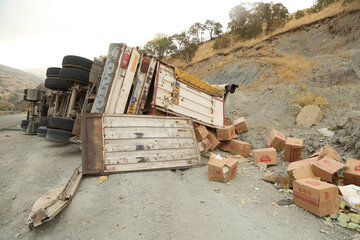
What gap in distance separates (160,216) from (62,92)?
6564 mm

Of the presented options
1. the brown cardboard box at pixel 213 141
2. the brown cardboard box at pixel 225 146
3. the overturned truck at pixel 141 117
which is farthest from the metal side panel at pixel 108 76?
the brown cardboard box at pixel 225 146

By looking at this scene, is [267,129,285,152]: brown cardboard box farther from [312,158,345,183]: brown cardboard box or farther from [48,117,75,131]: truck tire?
[48,117,75,131]: truck tire

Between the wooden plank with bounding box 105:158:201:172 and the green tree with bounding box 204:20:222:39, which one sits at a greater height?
the green tree with bounding box 204:20:222:39

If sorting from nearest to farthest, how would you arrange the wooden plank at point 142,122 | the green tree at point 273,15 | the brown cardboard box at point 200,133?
1. the wooden plank at point 142,122
2. the brown cardboard box at point 200,133
3. the green tree at point 273,15

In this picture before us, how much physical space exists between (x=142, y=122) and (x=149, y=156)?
0.71 meters

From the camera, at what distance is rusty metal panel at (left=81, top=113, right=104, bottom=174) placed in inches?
118

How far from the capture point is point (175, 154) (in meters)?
3.73

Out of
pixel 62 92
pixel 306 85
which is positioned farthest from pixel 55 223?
pixel 306 85

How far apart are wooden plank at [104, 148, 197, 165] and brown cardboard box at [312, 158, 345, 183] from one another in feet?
6.82

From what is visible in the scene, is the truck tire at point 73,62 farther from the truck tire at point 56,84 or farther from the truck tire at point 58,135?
the truck tire at point 58,135

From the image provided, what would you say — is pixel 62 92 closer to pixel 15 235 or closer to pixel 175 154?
pixel 175 154

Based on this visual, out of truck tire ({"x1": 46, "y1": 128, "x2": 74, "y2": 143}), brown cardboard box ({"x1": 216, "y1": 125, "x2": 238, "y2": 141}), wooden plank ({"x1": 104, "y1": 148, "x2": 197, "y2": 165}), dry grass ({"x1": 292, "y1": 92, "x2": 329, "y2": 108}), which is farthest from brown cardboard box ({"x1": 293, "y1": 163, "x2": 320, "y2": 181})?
truck tire ({"x1": 46, "y1": 128, "x2": 74, "y2": 143})

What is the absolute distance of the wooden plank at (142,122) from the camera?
3.51 meters

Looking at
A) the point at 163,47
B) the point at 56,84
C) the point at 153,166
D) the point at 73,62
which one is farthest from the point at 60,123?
the point at 163,47
